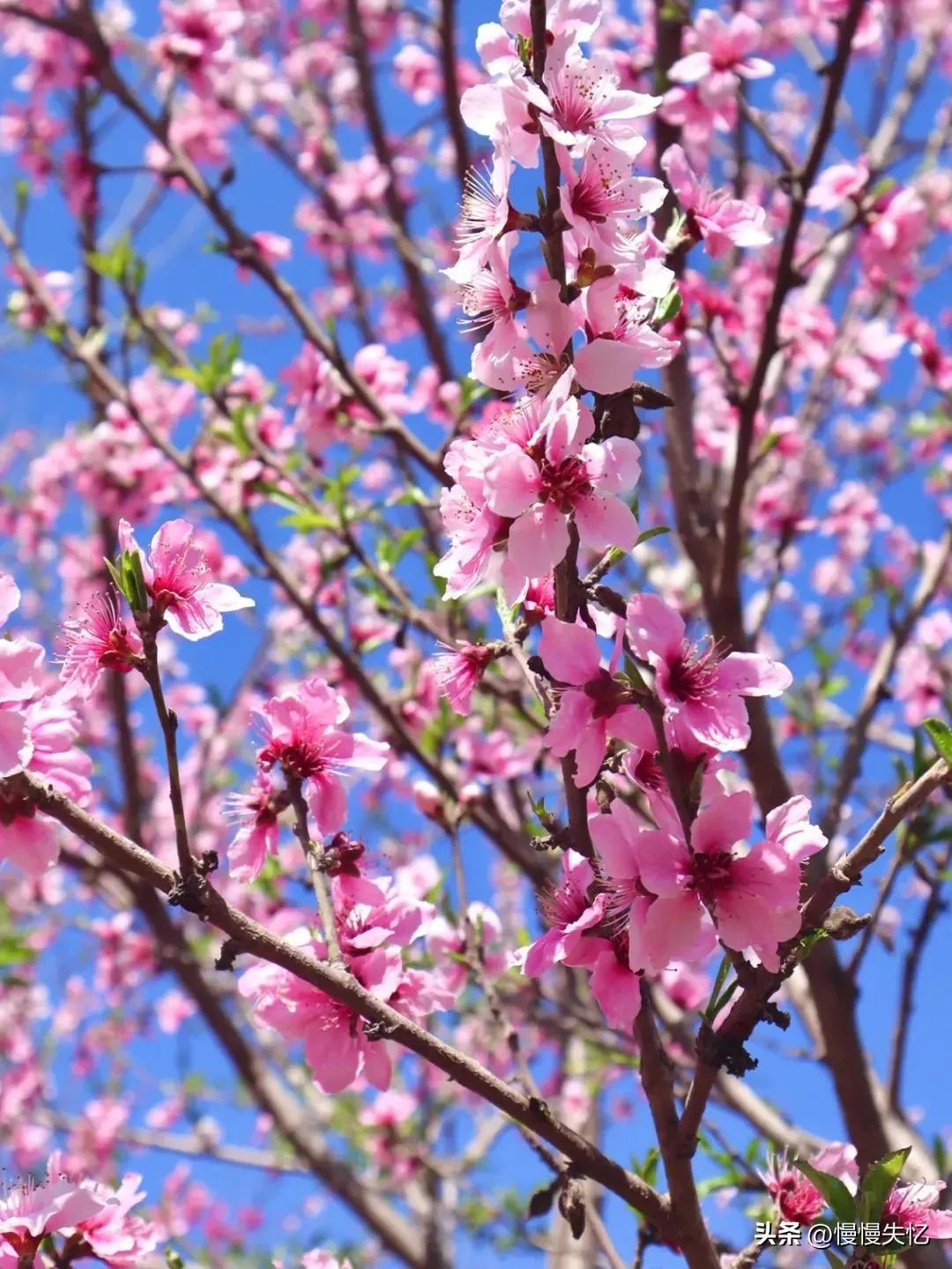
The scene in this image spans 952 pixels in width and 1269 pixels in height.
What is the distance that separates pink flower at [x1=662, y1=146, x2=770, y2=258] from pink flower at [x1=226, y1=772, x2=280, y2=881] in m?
1.18

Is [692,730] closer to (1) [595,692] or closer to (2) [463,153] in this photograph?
(1) [595,692]

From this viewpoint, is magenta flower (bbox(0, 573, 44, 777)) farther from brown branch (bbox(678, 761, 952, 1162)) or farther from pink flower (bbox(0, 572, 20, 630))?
brown branch (bbox(678, 761, 952, 1162))

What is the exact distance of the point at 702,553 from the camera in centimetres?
307

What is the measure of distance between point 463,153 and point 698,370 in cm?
130

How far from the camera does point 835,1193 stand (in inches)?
54.4

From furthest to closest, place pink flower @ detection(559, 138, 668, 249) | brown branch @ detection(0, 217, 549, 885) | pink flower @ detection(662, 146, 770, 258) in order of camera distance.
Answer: brown branch @ detection(0, 217, 549, 885) < pink flower @ detection(662, 146, 770, 258) < pink flower @ detection(559, 138, 668, 249)

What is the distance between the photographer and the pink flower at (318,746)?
5.39 feet

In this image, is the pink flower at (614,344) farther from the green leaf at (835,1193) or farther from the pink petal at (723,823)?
the green leaf at (835,1193)

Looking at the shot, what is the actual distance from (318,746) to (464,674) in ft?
0.81

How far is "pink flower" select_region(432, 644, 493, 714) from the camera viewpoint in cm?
159

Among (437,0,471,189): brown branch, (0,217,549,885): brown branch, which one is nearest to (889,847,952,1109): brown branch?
(0,217,549,885): brown branch

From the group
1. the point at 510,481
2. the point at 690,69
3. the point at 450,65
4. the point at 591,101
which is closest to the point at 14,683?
the point at 510,481

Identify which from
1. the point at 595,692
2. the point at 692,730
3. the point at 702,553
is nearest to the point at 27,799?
the point at 595,692

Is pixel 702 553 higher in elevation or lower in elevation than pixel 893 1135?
higher
